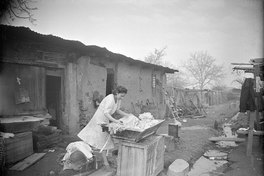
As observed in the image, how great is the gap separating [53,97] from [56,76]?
214 centimetres

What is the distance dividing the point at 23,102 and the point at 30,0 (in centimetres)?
323

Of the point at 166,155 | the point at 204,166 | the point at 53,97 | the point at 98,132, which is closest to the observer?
the point at 98,132

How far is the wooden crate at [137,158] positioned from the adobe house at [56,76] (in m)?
4.29

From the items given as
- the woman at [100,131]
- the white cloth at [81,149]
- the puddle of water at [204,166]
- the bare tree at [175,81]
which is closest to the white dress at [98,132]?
the woman at [100,131]

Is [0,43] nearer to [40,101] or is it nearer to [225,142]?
[40,101]

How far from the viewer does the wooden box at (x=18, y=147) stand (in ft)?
16.2

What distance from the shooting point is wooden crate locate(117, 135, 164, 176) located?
3846 mm

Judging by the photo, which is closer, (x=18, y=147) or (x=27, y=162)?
(x=27, y=162)

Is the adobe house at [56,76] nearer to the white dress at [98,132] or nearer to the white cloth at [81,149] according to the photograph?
the white cloth at [81,149]

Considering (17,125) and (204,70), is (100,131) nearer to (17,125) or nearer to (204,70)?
(17,125)

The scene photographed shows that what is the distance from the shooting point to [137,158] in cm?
389

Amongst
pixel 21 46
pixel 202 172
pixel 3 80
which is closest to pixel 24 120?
pixel 3 80

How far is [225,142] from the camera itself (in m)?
7.86

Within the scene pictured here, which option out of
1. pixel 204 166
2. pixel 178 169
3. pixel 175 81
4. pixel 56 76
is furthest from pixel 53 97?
pixel 175 81
